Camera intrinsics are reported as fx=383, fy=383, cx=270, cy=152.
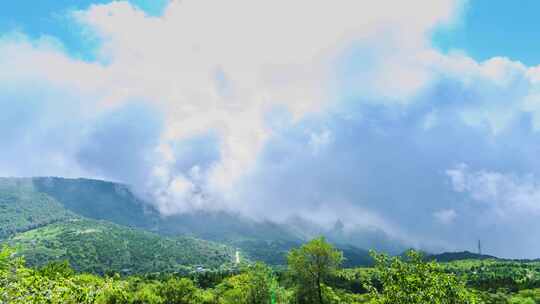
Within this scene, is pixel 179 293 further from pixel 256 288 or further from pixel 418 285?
pixel 418 285

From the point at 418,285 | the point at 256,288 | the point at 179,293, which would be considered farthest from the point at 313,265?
the point at 418,285

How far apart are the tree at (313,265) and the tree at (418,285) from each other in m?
69.6

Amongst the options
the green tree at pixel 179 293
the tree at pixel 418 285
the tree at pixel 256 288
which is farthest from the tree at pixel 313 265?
the tree at pixel 418 285

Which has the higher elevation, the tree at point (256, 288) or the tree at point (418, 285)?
the tree at point (418, 285)

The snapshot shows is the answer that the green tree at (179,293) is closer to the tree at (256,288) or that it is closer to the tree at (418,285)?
the tree at (256,288)

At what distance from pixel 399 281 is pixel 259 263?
77.9 meters

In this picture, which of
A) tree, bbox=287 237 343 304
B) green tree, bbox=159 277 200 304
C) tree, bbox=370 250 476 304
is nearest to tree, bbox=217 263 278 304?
tree, bbox=287 237 343 304

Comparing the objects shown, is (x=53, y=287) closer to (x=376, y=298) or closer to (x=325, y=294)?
(x=376, y=298)

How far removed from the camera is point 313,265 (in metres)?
102

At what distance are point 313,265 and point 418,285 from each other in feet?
246

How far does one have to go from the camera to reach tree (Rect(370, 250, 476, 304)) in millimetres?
28828

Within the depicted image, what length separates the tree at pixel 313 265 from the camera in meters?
101

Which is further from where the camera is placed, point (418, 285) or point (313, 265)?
point (313, 265)

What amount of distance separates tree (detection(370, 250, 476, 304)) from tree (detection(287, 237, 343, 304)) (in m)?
69.6
